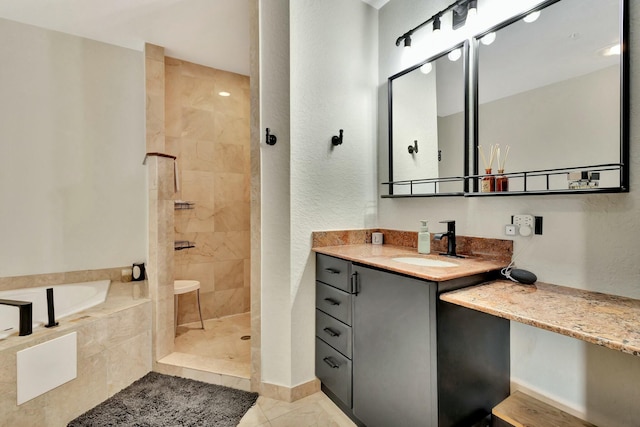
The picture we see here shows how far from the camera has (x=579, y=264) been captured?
130 centimetres

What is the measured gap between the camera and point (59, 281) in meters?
2.50

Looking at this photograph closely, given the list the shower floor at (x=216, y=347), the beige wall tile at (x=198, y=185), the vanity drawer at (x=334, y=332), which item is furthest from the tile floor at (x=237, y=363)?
the beige wall tile at (x=198, y=185)

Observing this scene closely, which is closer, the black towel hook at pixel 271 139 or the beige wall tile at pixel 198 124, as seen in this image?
the black towel hook at pixel 271 139

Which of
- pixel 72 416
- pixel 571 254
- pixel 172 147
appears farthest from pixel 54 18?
pixel 571 254

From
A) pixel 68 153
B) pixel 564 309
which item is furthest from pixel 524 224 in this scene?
pixel 68 153

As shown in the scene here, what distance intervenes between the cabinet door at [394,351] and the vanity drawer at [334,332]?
7 centimetres

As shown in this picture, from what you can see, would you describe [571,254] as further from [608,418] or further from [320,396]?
[320,396]

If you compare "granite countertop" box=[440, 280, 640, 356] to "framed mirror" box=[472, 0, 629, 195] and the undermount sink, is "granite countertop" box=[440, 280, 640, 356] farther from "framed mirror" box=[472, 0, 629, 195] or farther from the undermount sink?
"framed mirror" box=[472, 0, 629, 195]

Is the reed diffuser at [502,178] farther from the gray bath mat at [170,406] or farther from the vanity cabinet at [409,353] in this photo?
the gray bath mat at [170,406]

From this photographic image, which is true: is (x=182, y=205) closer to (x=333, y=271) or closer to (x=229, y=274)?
(x=229, y=274)

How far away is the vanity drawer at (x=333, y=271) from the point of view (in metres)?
1.69

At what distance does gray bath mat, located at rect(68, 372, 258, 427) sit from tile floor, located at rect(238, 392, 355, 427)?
7 centimetres

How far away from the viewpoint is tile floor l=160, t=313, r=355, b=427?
1.71 m

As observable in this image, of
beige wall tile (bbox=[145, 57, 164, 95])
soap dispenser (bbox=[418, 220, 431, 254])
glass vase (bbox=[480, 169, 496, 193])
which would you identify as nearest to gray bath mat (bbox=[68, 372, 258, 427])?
soap dispenser (bbox=[418, 220, 431, 254])
